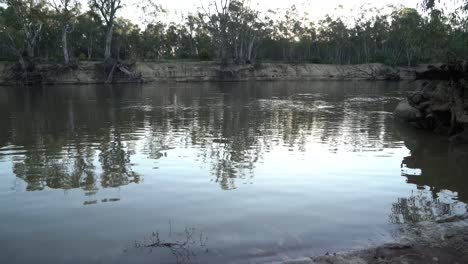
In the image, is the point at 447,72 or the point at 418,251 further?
the point at 447,72

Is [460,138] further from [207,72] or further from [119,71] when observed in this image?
[207,72]

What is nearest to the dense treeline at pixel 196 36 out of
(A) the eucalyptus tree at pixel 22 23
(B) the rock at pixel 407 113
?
(A) the eucalyptus tree at pixel 22 23

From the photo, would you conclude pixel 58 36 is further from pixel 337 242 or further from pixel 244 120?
pixel 337 242

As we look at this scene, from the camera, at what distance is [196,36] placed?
88.2m

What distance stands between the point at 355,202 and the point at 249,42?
73.9m

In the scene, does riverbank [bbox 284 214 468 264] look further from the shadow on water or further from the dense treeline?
the dense treeline

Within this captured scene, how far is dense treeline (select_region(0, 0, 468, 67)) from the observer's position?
56.3 metres

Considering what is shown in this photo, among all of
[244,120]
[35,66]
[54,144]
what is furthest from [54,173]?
[35,66]

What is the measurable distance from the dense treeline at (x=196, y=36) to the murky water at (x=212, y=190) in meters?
27.1

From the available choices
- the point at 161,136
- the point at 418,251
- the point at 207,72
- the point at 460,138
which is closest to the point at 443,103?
the point at 460,138

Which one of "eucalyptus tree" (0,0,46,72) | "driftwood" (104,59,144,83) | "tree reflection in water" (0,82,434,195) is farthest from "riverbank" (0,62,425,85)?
"tree reflection in water" (0,82,434,195)

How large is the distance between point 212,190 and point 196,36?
82.5m

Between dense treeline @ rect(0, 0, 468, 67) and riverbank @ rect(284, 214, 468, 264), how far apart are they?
3303 centimetres

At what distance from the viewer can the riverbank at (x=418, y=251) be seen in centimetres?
521
